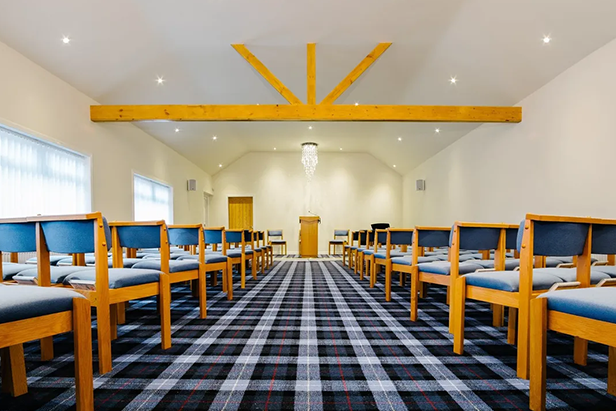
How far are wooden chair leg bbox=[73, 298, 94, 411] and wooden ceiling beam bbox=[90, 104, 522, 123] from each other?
3.97 metres

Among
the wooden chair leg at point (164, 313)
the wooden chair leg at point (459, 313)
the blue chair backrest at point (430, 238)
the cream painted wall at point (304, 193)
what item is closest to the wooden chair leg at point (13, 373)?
the wooden chair leg at point (164, 313)

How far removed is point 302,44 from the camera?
4.62 meters

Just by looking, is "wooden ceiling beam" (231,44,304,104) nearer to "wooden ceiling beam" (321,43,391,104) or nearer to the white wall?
"wooden ceiling beam" (321,43,391,104)

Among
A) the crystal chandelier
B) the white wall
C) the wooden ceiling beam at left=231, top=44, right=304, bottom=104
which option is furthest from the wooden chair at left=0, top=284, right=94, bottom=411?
the crystal chandelier

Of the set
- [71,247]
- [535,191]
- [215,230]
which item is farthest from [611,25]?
[71,247]

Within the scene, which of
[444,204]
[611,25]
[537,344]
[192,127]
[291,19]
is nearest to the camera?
[537,344]

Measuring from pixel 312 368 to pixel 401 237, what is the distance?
2.17 meters

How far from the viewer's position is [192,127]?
22.2 feet

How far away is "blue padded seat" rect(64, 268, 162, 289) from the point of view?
1.66 m

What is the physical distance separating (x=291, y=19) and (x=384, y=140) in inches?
208

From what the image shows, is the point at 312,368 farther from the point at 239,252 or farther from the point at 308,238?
the point at 308,238

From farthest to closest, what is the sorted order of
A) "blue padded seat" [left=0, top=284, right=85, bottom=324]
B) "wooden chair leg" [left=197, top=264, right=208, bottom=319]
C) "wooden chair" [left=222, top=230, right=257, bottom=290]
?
"wooden chair" [left=222, top=230, right=257, bottom=290] < "wooden chair leg" [left=197, top=264, right=208, bottom=319] < "blue padded seat" [left=0, top=284, right=85, bottom=324]

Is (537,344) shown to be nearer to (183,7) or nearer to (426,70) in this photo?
(183,7)

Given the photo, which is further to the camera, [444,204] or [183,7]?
[444,204]
